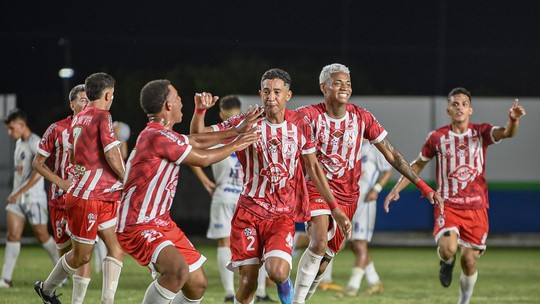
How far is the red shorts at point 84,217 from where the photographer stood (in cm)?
911

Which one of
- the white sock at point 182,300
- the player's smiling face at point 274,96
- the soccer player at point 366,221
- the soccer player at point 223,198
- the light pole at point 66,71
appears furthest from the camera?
the light pole at point 66,71

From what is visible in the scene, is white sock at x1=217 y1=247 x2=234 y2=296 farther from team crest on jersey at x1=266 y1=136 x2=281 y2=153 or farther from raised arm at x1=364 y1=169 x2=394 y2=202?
team crest on jersey at x1=266 y1=136 x2=281 y2=153

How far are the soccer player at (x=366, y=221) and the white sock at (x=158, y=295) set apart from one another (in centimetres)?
491

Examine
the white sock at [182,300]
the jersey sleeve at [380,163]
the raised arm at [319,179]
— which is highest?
the raised arm at [319,179]

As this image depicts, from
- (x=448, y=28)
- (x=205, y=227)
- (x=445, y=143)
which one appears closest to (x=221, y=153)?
(x=445, y=143)

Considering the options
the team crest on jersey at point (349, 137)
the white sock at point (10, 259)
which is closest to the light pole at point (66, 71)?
the white sock at point (10, 259)

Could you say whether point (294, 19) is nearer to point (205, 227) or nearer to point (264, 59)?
point (264, 59)

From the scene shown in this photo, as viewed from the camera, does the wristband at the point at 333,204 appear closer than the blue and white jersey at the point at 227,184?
Yes

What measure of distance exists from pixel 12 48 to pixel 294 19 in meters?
13.6

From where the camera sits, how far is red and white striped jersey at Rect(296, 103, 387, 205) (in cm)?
927

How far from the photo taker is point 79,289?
368 inches

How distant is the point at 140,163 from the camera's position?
A: 7.33 meters

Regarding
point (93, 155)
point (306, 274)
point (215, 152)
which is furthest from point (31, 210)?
point (215, 152)

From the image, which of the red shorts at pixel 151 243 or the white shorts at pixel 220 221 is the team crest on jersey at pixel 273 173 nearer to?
the red shorts at pixel 151 243
